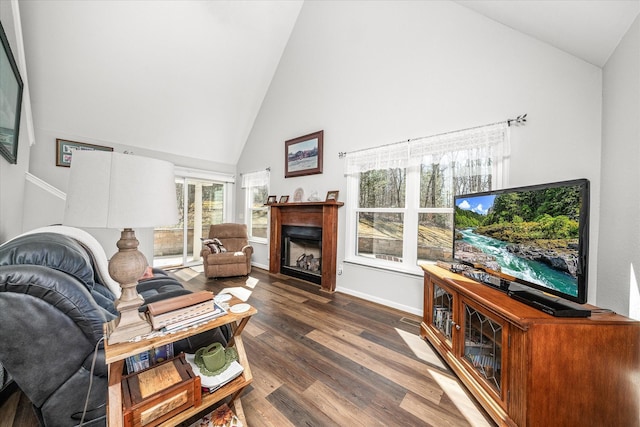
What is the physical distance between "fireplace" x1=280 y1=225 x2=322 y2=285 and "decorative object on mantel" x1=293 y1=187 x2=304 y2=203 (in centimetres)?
47

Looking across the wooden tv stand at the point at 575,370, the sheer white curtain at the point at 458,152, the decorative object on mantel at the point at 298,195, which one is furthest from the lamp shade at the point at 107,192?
the decorative object on mantel at the point at 298,195

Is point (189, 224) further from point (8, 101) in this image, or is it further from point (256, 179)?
point (8, 101)

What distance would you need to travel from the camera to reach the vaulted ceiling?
2531 mm

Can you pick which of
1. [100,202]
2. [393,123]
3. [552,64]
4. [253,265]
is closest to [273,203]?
[253,265]

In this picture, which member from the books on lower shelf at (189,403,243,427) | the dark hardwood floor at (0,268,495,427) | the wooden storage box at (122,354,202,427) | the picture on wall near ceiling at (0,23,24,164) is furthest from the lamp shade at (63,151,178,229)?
the picture on wall near ceiling at (0,23,24,164)

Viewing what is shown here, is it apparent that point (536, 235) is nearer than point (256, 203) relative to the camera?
Yes

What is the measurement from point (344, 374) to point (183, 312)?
121 centimetres

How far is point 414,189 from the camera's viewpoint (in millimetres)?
2740

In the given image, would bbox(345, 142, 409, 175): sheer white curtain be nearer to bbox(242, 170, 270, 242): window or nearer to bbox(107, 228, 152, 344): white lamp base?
bbox(242, 170, 270, 242): window

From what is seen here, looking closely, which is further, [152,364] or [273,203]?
[273,203]

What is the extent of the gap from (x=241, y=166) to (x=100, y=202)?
457cm

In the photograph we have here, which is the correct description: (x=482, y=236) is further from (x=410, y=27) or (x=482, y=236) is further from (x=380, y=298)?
(x=410, y=27)

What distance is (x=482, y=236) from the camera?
5.73 ft

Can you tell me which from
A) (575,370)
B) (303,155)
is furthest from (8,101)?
(575,370)
